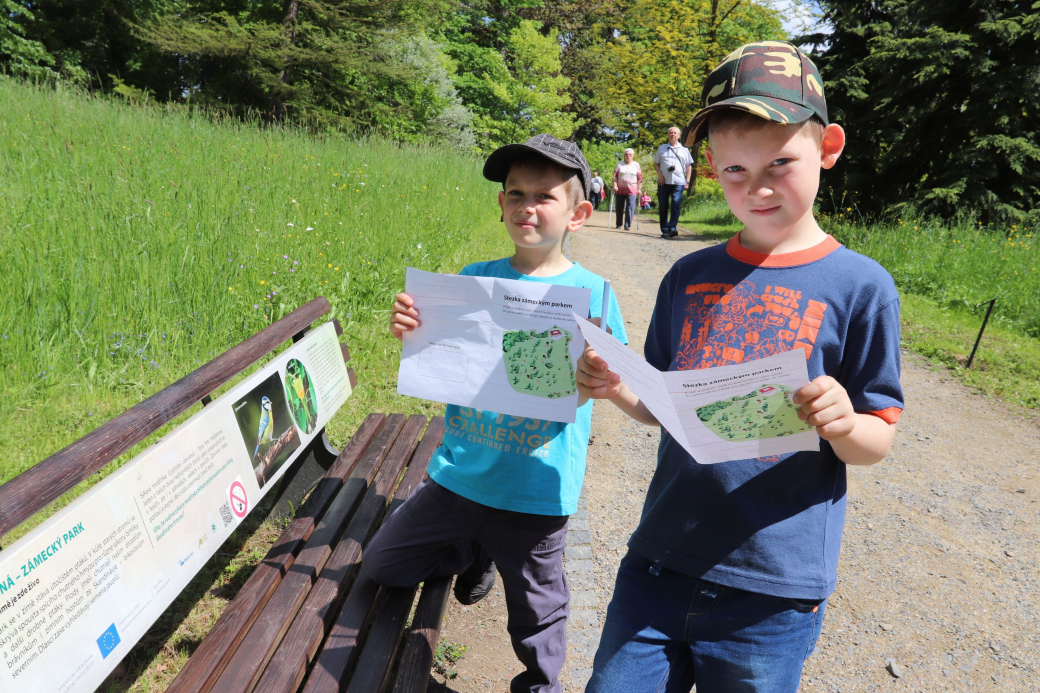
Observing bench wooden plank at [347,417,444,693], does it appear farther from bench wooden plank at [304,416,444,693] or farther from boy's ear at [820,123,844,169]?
boy's ear at [820,123,844,169]

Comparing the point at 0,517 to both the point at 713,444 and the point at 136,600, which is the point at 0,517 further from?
the point at 713,444

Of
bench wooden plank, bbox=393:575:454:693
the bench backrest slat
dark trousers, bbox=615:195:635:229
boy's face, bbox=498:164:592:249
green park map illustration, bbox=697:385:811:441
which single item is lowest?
dark trousers, bbox=615:195:635:229

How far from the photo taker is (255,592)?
231 cm

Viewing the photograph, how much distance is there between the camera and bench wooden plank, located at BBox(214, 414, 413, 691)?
1982 mm

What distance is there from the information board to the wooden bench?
0.28ft

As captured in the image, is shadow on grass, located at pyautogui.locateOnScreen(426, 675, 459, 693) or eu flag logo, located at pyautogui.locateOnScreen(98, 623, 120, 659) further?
shadow on grass, located at pyautogui.locateOnScreen(426, 675, 459, 693)

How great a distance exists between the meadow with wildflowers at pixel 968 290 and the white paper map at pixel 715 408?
6521mm

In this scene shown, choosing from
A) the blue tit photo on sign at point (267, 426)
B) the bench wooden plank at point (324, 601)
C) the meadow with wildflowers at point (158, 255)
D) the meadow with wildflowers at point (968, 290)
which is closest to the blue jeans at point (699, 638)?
the bench wooden plank at point (324, 601)

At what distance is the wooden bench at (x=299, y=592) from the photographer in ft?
5.54

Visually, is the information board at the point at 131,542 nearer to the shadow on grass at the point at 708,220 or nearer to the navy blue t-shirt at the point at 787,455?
the navy blue t-shirt at the point at 787,455

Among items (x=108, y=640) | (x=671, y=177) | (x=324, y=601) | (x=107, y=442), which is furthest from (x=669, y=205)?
(x=108, y=640)

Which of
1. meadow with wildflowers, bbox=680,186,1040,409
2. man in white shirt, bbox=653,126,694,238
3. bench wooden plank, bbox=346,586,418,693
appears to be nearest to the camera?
bench wooden plank, bbox=346,586,418,693

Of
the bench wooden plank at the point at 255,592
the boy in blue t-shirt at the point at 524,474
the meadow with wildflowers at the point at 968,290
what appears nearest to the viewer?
the bench wooden plank at the point at 255,592

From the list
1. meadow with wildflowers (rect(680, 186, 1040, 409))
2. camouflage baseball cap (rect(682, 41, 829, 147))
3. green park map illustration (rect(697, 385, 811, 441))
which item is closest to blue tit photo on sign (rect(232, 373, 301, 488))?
green park map illustration (rect(697, 385, 811, 441))
